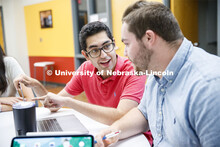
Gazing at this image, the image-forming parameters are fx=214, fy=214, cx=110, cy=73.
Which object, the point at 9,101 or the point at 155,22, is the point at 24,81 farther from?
the point at 155,22

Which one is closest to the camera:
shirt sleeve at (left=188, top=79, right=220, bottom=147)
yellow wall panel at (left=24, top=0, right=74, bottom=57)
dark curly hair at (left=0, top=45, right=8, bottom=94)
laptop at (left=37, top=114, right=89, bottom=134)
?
shirt sleeve at (left=188, top=79, right=220, bottom=147)

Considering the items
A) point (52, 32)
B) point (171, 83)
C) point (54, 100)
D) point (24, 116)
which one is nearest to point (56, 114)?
point (54, 100)

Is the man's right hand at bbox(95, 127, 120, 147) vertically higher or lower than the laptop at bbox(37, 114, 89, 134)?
higher

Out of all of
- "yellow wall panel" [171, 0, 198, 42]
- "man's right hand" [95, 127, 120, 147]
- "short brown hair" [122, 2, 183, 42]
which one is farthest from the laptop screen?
"yellow wall panel" [171, 0, 198, 42]

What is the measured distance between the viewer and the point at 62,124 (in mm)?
1158

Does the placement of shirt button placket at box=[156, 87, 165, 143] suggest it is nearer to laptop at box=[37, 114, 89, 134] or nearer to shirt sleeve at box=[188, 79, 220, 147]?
shirt sleeve at box=[188, 79, 220, 147]

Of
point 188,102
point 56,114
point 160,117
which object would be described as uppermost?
point 188,102

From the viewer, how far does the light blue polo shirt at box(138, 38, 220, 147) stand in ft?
2.26

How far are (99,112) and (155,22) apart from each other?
1.88 ft

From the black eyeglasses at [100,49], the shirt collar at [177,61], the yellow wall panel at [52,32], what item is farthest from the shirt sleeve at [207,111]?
the yellow wall panel at [52,32]

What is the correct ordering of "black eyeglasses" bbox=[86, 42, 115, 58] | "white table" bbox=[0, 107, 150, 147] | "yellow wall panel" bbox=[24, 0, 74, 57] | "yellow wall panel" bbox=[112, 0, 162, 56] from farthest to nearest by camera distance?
"yellow wall panel" bbox=[24, 0, 74, 57] < "yellow wall panel" bbox=[112, 0, 162, 56] < "black eyeglasses" bbox=[86, 42, 115, 58] < "white table" bbox=[0, 107, 150, 147]

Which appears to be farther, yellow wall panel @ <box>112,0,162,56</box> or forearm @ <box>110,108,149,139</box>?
yellow wall panel @ <box>112,0,162,56</box>

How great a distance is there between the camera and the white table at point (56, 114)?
3.18 feet

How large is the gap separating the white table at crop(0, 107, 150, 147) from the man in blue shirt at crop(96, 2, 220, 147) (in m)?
0.04
